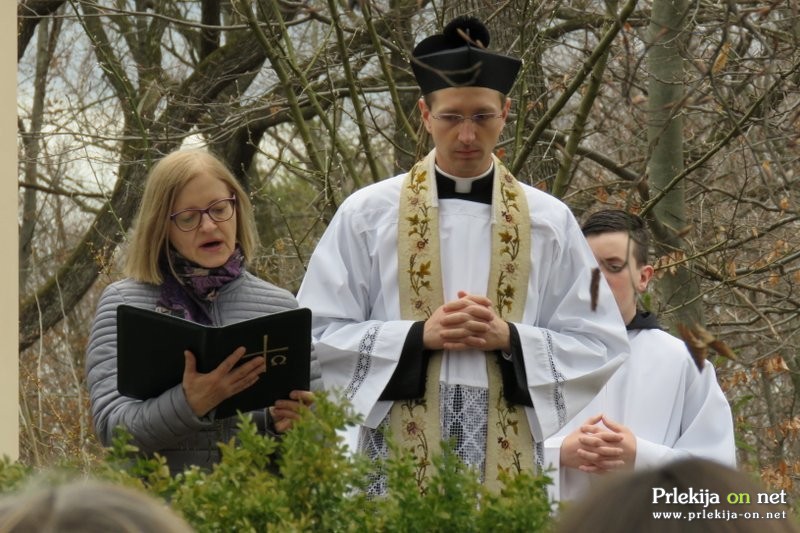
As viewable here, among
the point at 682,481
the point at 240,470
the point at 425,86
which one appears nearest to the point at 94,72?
the point at 425,86

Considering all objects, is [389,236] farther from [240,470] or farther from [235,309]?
[240,470]

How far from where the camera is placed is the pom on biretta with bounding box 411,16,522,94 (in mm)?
4562

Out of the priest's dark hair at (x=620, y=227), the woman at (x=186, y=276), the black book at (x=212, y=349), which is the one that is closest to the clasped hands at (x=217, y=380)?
the black book at (x=212, y=349)

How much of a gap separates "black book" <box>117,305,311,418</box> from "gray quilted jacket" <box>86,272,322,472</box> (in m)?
0.07

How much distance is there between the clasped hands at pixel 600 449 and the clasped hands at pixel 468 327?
16.7 inches

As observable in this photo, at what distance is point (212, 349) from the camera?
3.78 meters

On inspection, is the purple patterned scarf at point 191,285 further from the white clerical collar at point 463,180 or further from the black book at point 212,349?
the white clerical collar at point 463,180

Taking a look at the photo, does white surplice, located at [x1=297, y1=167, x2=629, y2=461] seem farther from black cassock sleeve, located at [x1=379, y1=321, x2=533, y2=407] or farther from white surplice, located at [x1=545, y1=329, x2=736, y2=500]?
white surplice, located at [x1=545, y1=329, x2=736, y2=500]

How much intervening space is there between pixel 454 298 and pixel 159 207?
3.50 feet

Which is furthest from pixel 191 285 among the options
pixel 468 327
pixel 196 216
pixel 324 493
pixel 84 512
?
pixel 84 512

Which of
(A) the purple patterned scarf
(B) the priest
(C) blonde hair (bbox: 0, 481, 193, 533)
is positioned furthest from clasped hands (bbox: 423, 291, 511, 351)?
(C) blonde hair (bbox: 0, 481, 193, 533)

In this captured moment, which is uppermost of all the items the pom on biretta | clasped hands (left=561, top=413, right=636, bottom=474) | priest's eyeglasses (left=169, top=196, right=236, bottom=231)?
the pom on biretta

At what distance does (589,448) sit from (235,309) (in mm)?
1224

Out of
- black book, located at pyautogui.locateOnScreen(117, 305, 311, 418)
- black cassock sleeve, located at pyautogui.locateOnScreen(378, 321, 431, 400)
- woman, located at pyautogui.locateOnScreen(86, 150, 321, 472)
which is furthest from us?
black cassock sleeve, located at pyautogui.locateOnScreen(378, 321, 431, 400)
